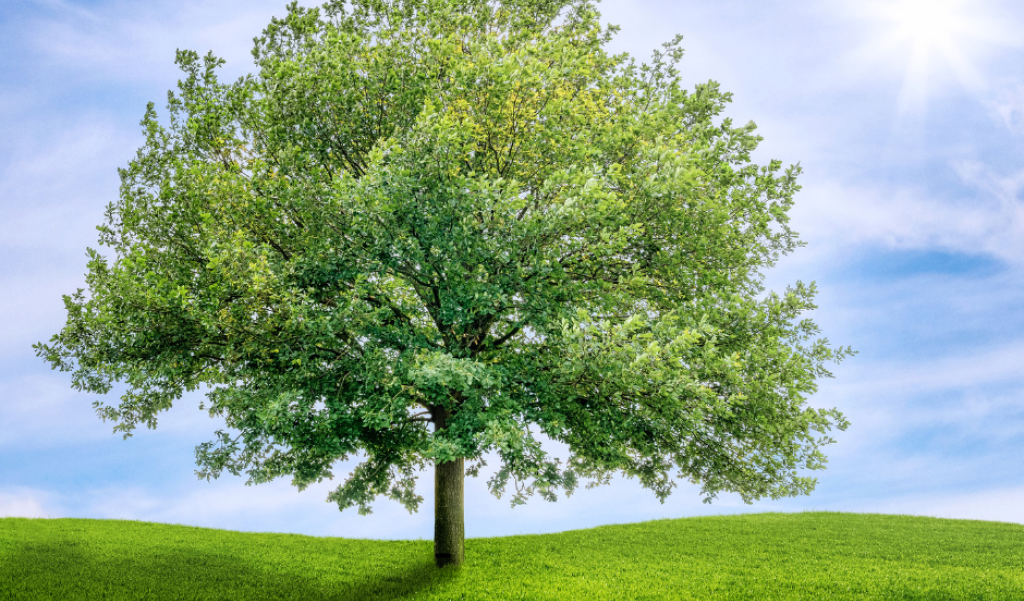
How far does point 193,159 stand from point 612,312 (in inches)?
467

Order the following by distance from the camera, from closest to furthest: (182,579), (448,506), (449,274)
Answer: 1. (449,274)
2. (448,506)
3. (182,579)

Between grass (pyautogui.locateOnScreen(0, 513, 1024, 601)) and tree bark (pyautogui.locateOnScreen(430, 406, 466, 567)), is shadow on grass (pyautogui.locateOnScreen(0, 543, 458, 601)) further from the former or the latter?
tree bark (pyautogui.locateOnScreen(430, 406, 466, 567))

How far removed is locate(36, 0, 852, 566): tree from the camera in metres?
14.2

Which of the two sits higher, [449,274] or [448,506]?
[449,274]

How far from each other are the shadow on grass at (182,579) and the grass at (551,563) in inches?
2.3

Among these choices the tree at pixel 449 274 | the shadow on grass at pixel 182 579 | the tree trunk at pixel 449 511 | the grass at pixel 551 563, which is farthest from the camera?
the tree trunk at pixel 449 511

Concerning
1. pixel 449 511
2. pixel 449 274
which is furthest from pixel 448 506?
pixel 449 274

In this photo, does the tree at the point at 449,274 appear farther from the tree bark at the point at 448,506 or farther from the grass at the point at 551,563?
the grass at the point at 551,563

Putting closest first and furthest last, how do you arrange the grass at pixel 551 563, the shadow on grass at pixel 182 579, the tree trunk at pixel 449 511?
the grass at pixel 551 563, the shadow on grass at pixel 182 579, the tree trunk at pixel 449 511

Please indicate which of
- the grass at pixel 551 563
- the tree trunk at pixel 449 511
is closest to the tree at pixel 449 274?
the tree trunk at pixel 449 511

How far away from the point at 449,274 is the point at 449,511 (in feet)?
24.0

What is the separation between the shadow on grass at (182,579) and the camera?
17.6 m

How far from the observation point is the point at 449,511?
1805cm

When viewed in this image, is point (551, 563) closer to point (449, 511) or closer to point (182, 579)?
point (449, 511)
